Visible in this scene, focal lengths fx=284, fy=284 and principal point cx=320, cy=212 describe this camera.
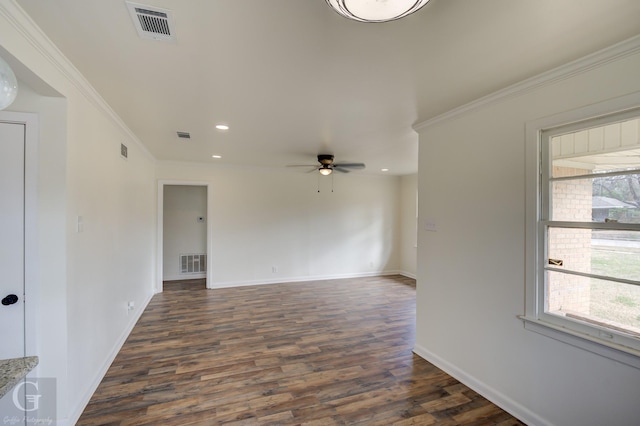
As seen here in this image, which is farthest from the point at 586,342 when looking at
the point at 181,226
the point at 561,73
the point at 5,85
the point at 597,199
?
the point at 181,226

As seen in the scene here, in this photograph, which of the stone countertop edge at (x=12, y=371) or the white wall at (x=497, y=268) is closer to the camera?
the stone countertop edge at (x=12, y=371)

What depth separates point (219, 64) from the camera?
6.04 feet

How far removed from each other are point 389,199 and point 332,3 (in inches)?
242

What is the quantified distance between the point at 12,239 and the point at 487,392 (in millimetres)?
3613

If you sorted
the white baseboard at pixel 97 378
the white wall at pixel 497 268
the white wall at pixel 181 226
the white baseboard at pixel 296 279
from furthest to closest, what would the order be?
1. the white wall at pixel 181 226
2. the white baseboard at pixel 296 279
3. the white baseboard at pixel 97 378
4. the white wall at pixel 497 268

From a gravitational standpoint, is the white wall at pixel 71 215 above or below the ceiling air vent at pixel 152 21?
below

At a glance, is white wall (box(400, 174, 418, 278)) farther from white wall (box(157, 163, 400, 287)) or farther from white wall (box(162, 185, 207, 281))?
white wall (box(162, 185, 207, 281))

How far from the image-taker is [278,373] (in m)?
2.70

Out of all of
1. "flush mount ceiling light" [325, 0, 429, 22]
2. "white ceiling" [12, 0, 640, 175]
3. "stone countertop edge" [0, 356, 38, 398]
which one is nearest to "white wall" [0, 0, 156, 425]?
"white ceiling" [12, 0, 640, 175]

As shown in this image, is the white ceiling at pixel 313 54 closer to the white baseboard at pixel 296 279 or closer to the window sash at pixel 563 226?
the window sash at pixel 563 226

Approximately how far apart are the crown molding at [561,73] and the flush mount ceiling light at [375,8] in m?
1.34

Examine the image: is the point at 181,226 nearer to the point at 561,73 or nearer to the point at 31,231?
the point at 31,231

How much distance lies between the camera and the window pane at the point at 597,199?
1666 mm

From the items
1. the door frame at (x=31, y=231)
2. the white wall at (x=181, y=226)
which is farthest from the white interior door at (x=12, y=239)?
the white wall at (x=181, y=226)
